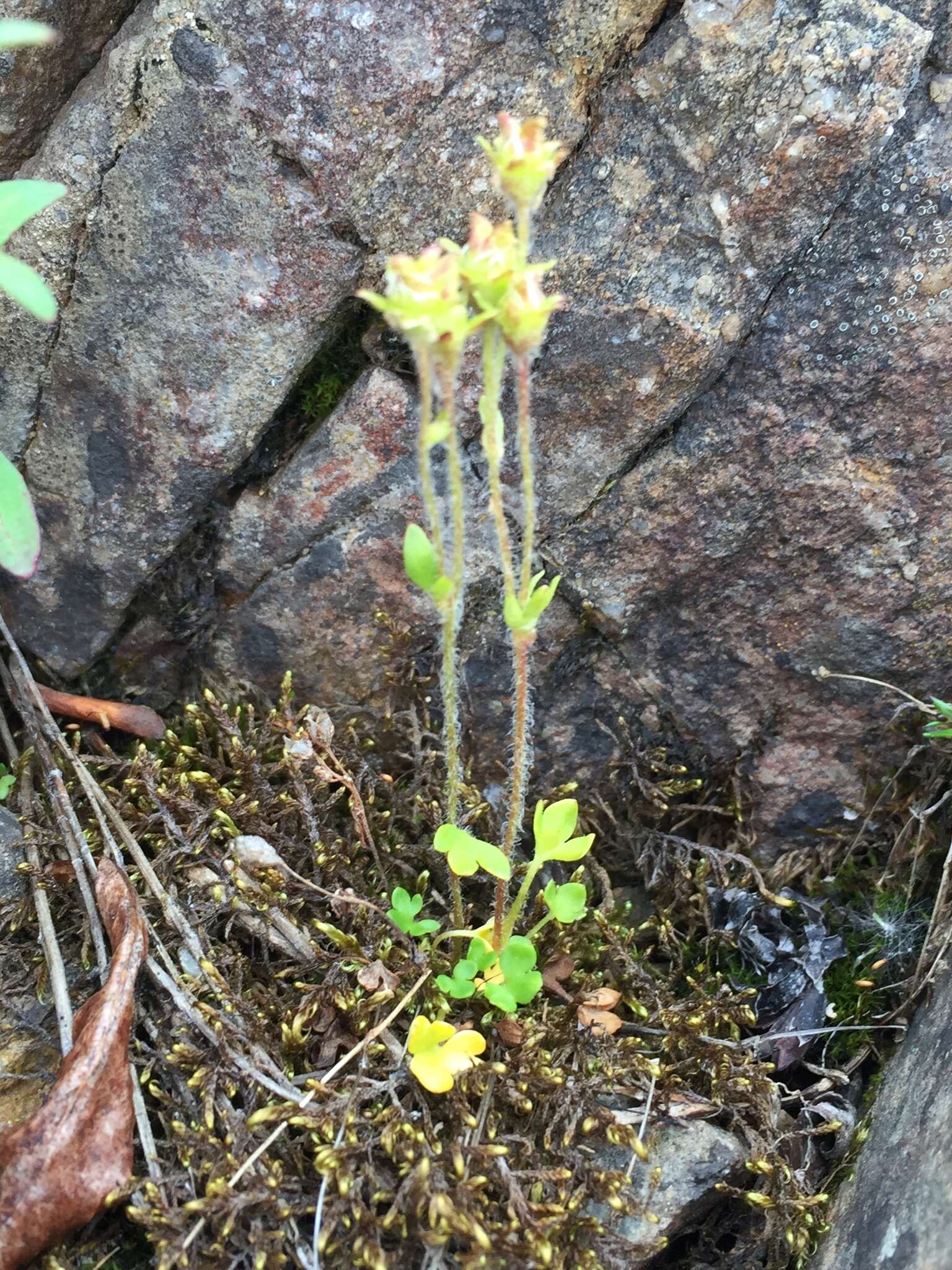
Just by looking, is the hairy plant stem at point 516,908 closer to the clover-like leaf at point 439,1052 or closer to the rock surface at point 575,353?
the clover-like leaf at point 439,1052

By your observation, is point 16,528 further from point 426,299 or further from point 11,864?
point 426,299

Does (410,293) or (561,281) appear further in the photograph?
(561,281)

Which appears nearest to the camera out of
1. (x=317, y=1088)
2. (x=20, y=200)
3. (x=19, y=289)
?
(x=19, y=289)

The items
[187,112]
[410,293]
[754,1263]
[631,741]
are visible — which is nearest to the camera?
[410,293]

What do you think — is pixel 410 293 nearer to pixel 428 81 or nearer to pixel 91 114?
pixel 428 81

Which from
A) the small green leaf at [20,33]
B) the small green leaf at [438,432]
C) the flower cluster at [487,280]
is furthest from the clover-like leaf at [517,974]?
the small green leaf at [20,33]

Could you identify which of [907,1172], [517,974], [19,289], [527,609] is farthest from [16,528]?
[907,1172]

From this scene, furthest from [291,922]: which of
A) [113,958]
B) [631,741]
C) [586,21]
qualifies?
[586,21]
